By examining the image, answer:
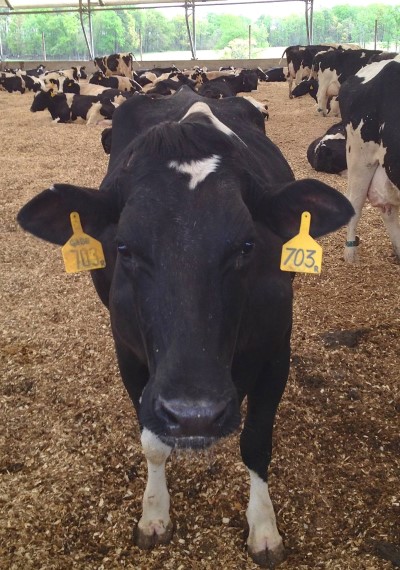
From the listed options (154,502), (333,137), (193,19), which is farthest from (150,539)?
(193,19)

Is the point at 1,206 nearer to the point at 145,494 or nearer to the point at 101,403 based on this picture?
the point at 101,403

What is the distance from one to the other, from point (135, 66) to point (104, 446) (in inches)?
1469

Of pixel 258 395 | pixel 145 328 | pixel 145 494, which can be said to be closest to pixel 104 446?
pixel 145 494

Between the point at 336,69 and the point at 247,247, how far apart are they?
14015 millimetres

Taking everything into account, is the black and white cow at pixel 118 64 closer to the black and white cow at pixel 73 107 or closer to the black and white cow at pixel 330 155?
the black and white cow at pixel 73 107

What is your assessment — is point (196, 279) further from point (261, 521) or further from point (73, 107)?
point (73, 107)

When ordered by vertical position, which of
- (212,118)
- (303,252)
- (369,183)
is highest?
(212,118)

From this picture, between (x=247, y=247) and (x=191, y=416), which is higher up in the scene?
(x=247, y=247)

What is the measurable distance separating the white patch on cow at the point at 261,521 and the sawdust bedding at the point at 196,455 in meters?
0.08

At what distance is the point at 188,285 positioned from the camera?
1.65 meters

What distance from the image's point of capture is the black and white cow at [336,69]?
1391cm

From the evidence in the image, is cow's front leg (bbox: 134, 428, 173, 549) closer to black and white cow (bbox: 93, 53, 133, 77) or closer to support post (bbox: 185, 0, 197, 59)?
black and white cow (bbox: 93, 53, 133, 77)

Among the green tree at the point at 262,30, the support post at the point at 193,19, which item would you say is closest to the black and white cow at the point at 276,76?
the support post at the point at 193,19

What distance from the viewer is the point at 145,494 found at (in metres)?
2.58
